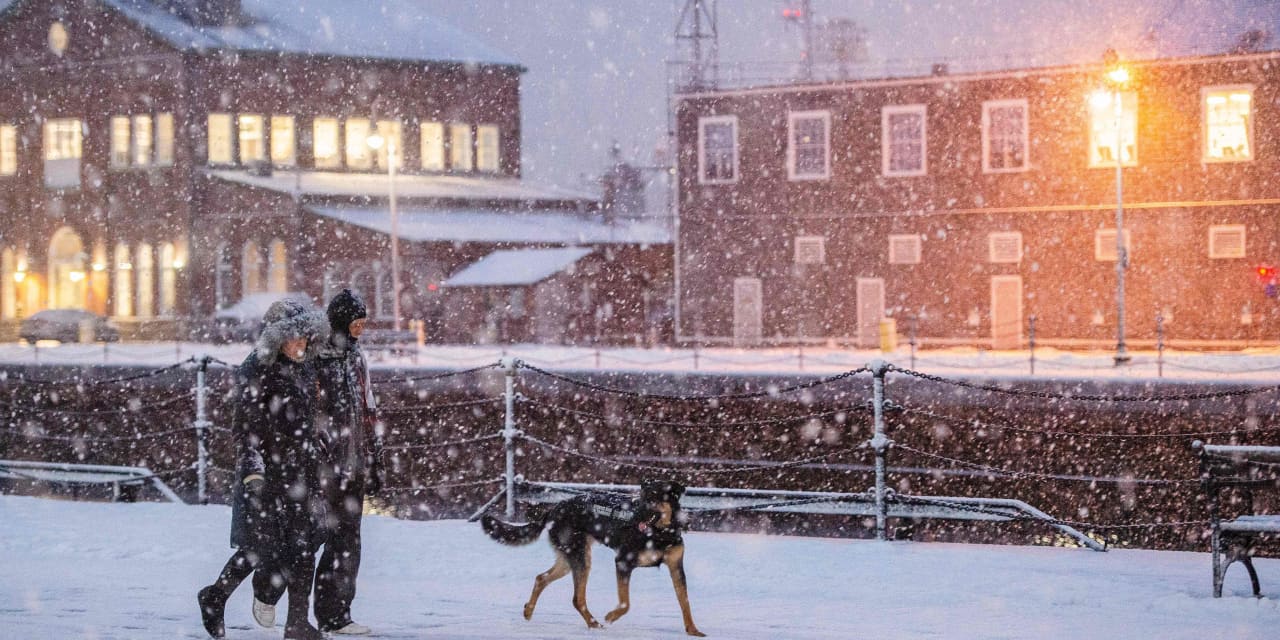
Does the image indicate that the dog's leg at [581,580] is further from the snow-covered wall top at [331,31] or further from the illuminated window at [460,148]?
the illuminated window at [460,148]

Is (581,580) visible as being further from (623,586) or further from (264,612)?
(264,612)

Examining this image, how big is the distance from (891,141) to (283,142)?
2305cm

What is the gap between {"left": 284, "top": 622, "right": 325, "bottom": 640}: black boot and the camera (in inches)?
283

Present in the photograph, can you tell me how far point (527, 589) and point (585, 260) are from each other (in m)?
35.5

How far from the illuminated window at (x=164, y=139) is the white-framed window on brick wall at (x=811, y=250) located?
74.8 feet

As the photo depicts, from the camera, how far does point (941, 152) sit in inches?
1502

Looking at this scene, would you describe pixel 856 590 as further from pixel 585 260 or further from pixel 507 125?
pixel 507 125

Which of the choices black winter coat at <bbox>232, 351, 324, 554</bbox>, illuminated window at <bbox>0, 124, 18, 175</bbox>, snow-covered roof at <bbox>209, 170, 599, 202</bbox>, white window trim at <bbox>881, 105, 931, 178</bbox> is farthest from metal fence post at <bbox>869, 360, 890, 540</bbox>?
illuminated window at <bbox>0, 124, 18, 175</bbox>

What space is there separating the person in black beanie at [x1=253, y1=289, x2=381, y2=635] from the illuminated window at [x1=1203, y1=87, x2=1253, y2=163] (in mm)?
32143

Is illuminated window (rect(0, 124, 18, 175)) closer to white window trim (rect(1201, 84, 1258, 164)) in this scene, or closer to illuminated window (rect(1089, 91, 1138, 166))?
illuminated window (rect(1089, 91, 1138, 166))

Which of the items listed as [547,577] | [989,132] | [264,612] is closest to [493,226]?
[989,132]

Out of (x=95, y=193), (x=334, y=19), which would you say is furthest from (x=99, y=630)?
(x=334, y=19)

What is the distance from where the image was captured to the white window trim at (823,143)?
39.3 meters

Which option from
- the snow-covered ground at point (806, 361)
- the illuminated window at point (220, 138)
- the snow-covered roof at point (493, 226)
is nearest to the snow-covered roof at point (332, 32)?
the illuminated window at point (220, 138)
